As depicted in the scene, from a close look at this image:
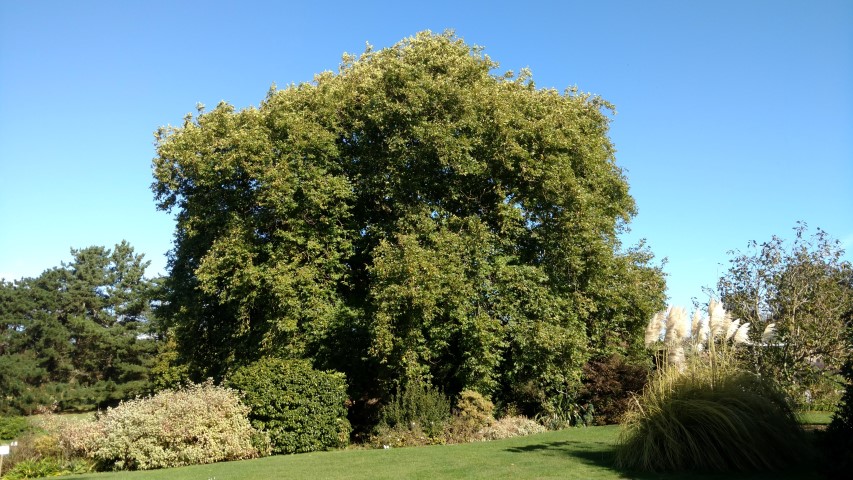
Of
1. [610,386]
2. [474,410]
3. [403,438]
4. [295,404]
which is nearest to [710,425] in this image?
[474,410]

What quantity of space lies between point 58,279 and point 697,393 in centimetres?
5329

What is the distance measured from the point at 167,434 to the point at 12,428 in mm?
9569

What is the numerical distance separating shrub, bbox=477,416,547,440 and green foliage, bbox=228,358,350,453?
394 centimetres

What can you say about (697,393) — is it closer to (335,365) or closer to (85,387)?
(335,365)

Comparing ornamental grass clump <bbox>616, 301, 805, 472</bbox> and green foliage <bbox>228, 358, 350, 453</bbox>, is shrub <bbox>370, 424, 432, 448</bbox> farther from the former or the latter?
ornamental grass clump <bbox>616, 301, 805, 472</bbox>

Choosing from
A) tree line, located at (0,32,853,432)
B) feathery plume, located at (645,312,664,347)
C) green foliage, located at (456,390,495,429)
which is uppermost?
tree line, located at (0,32,853,432)

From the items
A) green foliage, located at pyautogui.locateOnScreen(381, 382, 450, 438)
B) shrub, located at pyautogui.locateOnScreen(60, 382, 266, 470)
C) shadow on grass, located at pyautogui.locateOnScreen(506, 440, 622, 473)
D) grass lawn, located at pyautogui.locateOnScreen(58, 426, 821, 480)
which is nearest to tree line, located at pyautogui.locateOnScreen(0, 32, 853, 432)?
green foliage, located at pyautogui.locateOnScreen(381, 382, 450, 438)

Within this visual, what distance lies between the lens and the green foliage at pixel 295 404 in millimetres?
16047

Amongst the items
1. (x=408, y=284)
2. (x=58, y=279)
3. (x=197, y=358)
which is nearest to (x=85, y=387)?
(x=58, y=279)

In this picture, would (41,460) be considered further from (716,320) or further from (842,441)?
(842,441)

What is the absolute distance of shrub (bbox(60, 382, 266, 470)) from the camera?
48.0 feet

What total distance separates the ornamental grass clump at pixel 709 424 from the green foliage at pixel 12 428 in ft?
64.1

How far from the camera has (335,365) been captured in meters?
20.2

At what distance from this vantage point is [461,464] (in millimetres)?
10750
